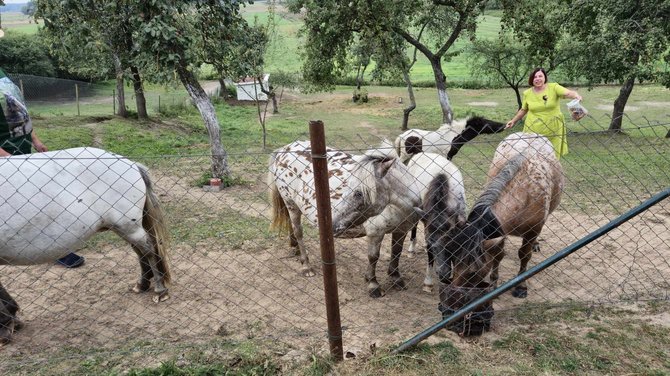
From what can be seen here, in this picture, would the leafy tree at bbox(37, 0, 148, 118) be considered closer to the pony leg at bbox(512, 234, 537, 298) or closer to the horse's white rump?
the horse's white rump

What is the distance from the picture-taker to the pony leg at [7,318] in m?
3.62

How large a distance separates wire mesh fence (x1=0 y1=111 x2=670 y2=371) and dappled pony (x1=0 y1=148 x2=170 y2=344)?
140 mm

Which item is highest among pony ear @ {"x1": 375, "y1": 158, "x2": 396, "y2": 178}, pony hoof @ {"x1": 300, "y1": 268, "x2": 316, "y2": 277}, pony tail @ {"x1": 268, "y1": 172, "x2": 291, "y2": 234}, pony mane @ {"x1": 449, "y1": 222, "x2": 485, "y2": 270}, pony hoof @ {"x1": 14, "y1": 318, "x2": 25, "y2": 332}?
pony ear @ {"x1": 375, "y1": 158, "x2": 396, "y2": 178}

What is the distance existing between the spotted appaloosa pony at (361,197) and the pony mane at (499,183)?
591 mm

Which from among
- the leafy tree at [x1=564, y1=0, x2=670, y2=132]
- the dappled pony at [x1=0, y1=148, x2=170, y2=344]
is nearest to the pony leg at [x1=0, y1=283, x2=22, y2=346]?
the dappled pony at [x1=0, y1=148, x2=170, y2=344]

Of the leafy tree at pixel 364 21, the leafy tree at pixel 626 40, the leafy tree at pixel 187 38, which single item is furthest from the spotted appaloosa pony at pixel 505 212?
the leafy tree at pixel 364 21

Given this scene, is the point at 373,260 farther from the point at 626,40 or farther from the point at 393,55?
the point at 393,55

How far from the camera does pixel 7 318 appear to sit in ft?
12.1

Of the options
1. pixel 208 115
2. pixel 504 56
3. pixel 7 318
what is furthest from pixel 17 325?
pixel 504 56

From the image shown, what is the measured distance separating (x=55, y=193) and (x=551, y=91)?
5173 millimetres

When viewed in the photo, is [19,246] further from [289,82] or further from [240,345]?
[289,82]

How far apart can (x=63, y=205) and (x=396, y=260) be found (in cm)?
295

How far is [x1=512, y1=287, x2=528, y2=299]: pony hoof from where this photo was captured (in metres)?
4.33

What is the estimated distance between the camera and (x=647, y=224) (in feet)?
19.4
